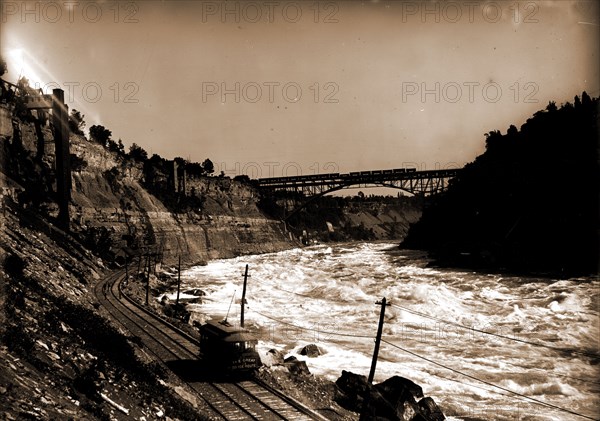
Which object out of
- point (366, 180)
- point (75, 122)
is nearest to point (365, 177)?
point (366, 180)

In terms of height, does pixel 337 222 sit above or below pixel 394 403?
below

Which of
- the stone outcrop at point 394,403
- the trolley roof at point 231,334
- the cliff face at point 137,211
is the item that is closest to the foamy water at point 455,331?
the stone outcrop at point 394,403

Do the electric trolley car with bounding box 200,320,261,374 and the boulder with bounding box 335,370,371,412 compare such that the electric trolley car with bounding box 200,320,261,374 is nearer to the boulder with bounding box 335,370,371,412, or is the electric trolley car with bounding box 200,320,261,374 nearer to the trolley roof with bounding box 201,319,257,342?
the trolley roof with bounding box 201,319,257,342

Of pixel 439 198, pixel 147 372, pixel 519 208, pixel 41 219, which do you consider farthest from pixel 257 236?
pixel 147 372

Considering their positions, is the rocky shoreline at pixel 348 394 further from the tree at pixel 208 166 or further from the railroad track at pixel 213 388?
the tree at pixel 208 166

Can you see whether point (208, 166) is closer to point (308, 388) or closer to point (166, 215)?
point (166, 215)

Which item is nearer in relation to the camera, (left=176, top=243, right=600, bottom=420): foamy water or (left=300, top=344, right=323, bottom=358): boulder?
(left=176, top=243, right=600, bottom=420): foamy water

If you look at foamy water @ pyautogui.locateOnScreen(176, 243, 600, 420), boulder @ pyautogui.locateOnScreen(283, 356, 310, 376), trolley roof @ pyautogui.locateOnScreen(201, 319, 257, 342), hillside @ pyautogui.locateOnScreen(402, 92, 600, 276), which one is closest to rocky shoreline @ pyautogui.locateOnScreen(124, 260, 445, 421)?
boulder @ pyautogui.locateOnScreen(283, 356, 310, 376)
